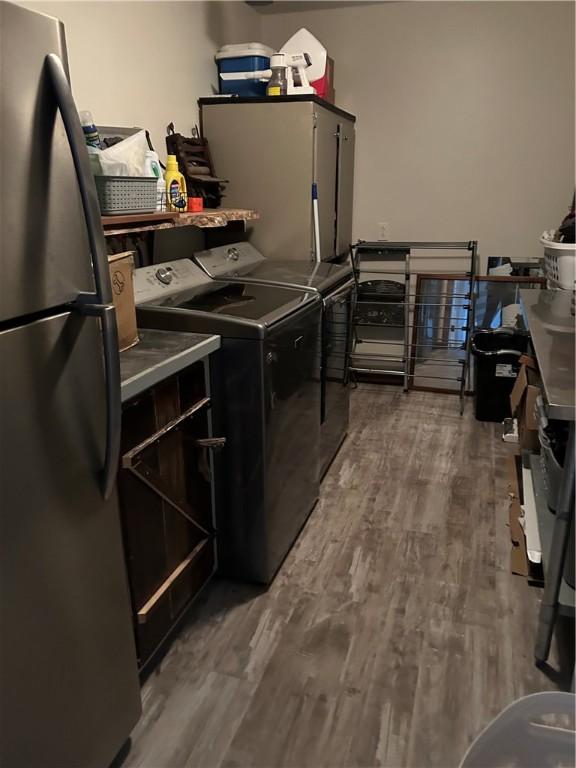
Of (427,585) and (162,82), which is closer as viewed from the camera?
(427,585)

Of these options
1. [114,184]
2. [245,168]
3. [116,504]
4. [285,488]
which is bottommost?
[285,488]

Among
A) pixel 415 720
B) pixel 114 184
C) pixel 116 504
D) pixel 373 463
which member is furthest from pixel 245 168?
pixel 415 720

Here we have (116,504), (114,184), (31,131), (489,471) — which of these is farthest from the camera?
(489,471)

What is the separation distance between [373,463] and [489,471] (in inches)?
23.2

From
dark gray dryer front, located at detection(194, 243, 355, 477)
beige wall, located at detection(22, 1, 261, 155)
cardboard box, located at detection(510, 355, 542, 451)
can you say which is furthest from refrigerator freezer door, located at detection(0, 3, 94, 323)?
cardboard box, located at detection(510, 355, 542, 451)

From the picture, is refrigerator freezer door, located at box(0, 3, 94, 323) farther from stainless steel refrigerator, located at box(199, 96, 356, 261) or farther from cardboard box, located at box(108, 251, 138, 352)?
stainless steel refrigerator, located at box(199, 96, 356, 261)

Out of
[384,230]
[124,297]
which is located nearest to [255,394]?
[124,297]

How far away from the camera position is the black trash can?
3471 millimetres

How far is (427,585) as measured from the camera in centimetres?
210

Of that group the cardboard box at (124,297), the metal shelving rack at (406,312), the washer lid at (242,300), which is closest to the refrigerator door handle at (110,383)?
the cardboard box at (124,297)

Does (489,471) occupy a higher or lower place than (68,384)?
lower

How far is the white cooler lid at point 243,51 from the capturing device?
9.72ft

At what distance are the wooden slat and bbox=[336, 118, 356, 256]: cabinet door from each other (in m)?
2.33

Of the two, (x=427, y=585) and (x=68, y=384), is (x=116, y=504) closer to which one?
(x=68, y=384)
